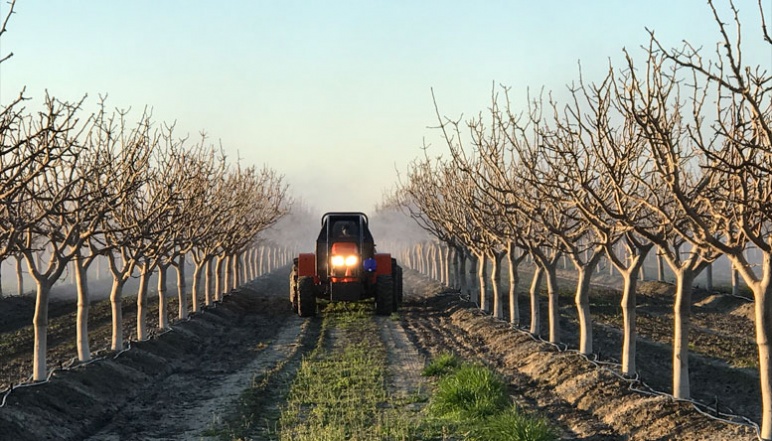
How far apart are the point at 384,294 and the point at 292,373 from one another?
9749 mm

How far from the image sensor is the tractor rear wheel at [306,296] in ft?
83.5

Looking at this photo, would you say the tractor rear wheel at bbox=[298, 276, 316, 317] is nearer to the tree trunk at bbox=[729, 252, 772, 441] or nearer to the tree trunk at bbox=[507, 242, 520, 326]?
the tree trunk at bbox=[507, 242, 520, 326]

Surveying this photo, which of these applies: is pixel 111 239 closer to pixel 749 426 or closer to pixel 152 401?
pixel 152 401

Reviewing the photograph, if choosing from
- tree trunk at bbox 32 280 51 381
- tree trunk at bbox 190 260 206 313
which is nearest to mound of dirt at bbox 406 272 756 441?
tree trunk at bbox 32 280 51 381

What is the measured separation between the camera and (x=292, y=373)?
630 inches

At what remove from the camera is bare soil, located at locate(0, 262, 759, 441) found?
1128 centimetres

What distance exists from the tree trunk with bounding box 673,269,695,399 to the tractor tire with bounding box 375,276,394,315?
1421 centimetres

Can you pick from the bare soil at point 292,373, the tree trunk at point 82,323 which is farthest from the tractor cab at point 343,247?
the tree trunk at point 82,323

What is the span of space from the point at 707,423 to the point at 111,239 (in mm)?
12214

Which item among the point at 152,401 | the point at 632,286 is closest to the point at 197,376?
the point at 152,401

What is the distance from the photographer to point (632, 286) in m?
13.6

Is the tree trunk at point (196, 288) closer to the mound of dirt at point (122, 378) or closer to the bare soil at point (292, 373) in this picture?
the mound of dirt at point (122, 378)

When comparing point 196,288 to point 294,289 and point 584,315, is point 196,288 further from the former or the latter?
point 584,315

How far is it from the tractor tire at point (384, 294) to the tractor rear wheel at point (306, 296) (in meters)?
2.04
